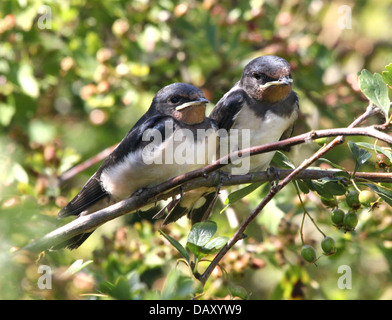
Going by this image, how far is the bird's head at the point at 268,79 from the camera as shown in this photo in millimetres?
3609

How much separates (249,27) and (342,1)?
5.42 ft

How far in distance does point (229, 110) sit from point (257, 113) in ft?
0.63

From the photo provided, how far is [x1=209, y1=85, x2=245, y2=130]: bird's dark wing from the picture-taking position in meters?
3.80

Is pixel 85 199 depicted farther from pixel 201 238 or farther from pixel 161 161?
pixel 201 238

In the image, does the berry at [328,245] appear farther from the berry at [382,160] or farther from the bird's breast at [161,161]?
the bird's breast at [161,161]

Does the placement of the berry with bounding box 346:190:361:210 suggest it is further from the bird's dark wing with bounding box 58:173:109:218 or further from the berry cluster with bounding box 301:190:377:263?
the bird's dark wing with bounding box 58:173:109:218

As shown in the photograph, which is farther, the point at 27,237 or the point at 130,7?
the point at 130,7

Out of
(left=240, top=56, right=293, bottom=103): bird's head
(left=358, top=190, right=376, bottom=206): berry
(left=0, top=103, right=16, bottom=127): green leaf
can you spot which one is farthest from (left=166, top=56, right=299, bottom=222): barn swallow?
(left=0, top=103, right=16, bottom=127): green leaf

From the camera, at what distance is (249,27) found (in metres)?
4.89

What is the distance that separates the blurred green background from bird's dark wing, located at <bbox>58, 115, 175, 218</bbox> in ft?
0.79

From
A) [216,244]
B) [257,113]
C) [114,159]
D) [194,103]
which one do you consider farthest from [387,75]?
[114,159]

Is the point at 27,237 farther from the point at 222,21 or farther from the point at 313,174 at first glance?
the point at 222,21

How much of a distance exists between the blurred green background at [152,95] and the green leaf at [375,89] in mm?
1395

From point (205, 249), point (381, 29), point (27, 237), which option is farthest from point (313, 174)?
point (381, 29)
